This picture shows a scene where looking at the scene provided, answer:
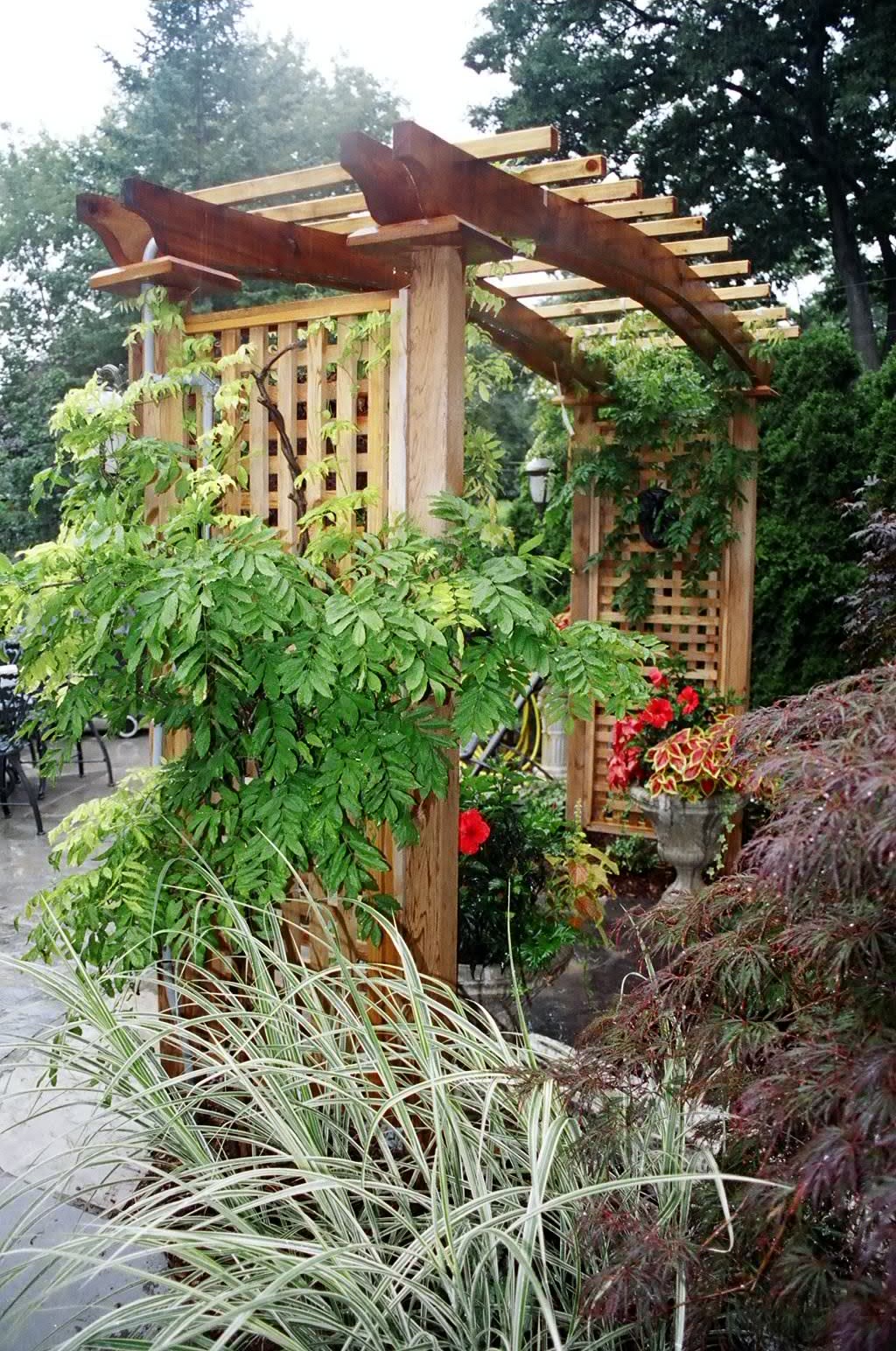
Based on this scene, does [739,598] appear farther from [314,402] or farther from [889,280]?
[889,280]

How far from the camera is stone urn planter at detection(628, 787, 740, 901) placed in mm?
4527

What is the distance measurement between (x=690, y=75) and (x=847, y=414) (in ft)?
23.9

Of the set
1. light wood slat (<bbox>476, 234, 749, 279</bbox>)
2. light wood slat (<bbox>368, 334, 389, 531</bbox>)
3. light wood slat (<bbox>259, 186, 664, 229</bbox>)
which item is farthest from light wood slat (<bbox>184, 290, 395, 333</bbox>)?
light wood slat (<bbox>476, 234, 749, 279</bbox>)

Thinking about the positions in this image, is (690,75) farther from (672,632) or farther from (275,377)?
(275,377)

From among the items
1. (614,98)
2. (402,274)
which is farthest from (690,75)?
(402,274)

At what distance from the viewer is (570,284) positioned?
4.25m

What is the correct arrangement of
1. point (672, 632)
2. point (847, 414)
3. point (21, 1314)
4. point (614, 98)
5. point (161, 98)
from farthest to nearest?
point (161, 98) < point (614, 98) < point (847, 414) < point (672, 632) < point (21, 1314)

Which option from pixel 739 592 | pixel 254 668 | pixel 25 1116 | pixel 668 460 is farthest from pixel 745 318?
pixel 25 1116

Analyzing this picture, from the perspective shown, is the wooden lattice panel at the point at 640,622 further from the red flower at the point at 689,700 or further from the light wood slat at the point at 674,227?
the light wood slat at the point at 674,227

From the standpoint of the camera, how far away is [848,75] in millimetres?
11023

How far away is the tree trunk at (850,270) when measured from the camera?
11.5 metres

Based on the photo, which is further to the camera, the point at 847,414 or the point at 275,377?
the point at 847,414

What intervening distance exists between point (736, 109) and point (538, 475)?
744cm

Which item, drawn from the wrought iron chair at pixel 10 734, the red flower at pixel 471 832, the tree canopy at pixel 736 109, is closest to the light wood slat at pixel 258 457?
the red flower at pixel 471 832
